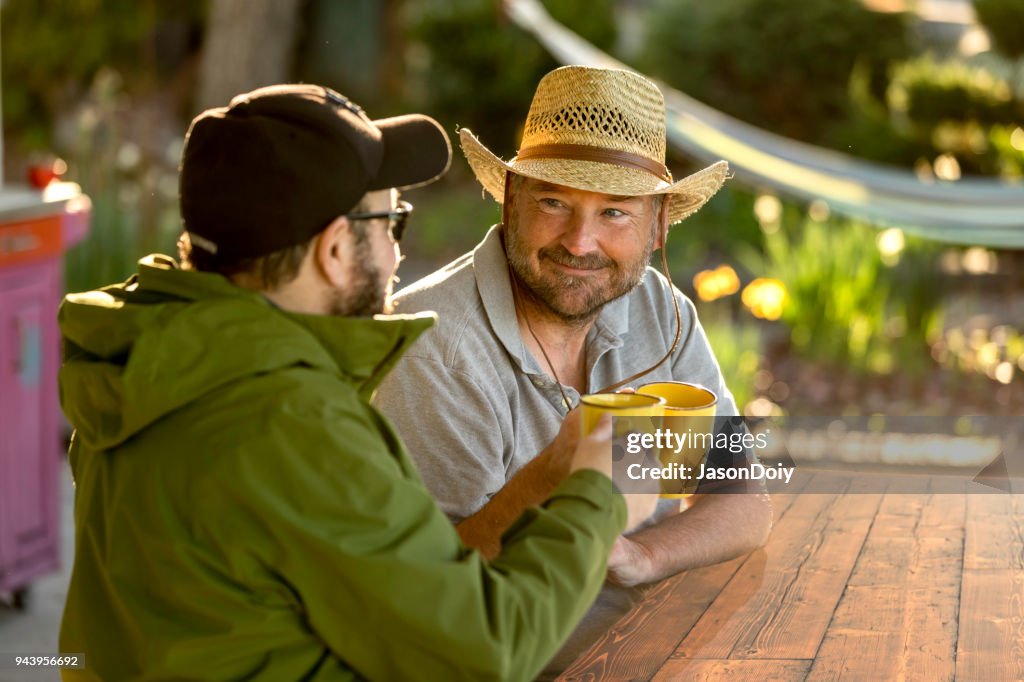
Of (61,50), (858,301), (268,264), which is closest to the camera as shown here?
(268,264)

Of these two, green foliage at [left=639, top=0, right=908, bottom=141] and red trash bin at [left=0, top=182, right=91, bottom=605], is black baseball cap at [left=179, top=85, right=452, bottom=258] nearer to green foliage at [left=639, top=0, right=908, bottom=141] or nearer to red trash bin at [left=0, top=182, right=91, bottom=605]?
red trash bin at [left=0, top=182, right=91, bottom=605]

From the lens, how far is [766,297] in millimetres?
4801

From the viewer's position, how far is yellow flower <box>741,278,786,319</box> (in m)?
4.79

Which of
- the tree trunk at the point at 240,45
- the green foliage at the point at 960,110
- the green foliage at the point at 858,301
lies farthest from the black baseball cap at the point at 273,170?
the tree trunk at the point at 240,45

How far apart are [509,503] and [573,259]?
481mm

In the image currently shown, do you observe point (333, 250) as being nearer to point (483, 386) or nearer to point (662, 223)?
point (483, 386)

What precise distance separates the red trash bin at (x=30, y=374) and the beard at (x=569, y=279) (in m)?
1.68

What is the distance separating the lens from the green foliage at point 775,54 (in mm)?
9609

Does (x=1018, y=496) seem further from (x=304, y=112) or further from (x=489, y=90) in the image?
(x=489, y=90)

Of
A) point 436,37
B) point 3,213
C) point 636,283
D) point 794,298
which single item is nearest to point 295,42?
point 436,37

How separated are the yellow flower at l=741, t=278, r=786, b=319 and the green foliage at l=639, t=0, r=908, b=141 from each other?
17.0 ft

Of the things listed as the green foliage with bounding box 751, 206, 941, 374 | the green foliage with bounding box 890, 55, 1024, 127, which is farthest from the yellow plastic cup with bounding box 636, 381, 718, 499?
the green foliage with bounding box 890, 55, 1024, 127

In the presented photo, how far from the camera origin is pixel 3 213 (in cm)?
329

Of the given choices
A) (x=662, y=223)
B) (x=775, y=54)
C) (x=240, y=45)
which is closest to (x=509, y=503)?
(x=662, y=223)
